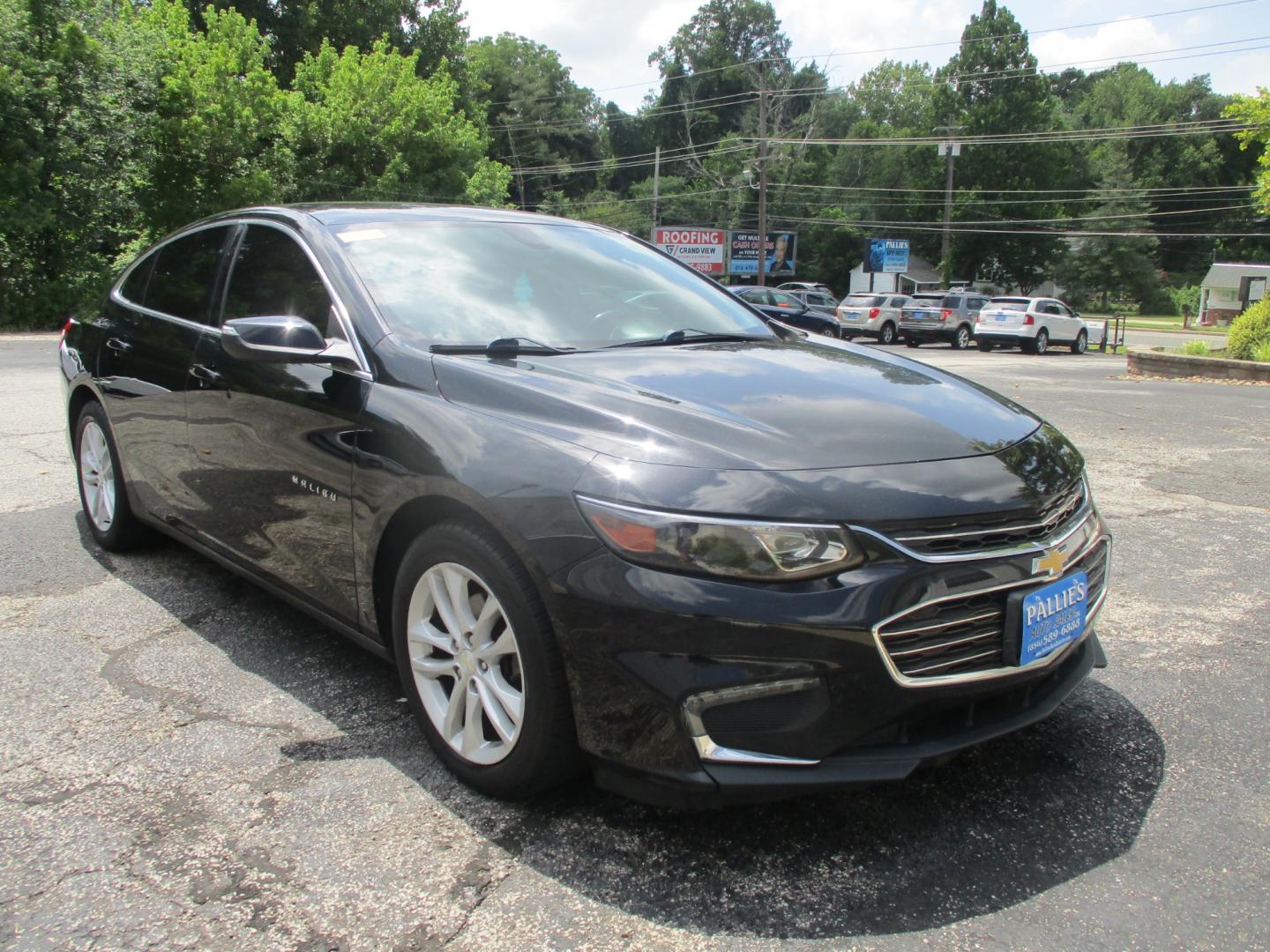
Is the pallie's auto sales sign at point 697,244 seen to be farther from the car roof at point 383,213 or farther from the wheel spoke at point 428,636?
the wheel spoke at point 428,636

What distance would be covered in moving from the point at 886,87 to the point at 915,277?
25.2 m

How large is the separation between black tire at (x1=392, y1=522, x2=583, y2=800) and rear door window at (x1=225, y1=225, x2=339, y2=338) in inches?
39.4

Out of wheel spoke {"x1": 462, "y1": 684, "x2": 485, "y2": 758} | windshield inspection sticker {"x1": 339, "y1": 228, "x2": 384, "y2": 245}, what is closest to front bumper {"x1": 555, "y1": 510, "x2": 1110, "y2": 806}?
wheel spoke {"x1": 462, "y1": 684, "x2": 485, "y2": 758}

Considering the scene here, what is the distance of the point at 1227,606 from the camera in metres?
4.32

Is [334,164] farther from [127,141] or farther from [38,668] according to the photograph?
[38,668]

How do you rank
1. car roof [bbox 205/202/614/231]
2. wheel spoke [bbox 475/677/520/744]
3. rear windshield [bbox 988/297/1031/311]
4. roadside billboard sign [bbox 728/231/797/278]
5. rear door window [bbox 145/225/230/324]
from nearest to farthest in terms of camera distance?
1. wheel spoke [bbox 475/677/520/744]
2. car roof [bbox 205/202/614/231]
3. rear door window [bbox 145/225/230/324]
4. rear windshield [bbox 988/297/1031/311]
5. roadside billboard sign [bbox 728/231/797/278]

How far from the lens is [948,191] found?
61469mm

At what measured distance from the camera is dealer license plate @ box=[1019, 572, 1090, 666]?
2.41 metres

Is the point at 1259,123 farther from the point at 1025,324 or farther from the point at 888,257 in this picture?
the point at 888,257

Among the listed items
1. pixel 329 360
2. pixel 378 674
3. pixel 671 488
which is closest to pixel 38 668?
pixel 378 674

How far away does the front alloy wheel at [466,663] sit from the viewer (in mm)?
2537

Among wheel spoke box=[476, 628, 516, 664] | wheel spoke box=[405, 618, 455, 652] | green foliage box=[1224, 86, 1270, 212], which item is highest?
green foliage box=[1224, 86, 1270, 212]

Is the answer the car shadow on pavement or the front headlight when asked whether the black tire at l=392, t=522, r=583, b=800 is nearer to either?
the car shadow on pavement

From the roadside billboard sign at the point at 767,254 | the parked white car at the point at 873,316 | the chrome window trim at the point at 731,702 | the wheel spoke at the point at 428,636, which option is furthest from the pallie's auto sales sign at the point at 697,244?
the chrome window trim at the point at 731,702
